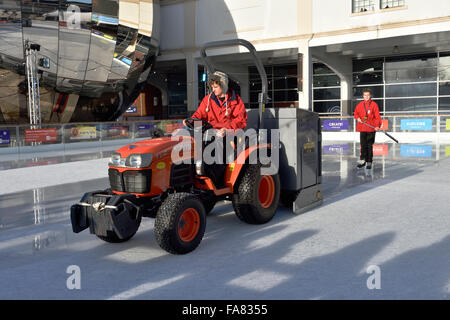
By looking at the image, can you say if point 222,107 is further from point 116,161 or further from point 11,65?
point 11,65

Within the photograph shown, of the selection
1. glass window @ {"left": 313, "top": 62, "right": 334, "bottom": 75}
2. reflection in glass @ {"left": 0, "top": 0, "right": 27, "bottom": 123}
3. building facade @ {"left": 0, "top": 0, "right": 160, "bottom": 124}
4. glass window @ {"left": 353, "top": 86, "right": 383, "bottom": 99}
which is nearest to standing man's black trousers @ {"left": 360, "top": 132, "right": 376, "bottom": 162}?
building facade @ {"left": 0, "top": 0, "right": 160, "bottom": 124}

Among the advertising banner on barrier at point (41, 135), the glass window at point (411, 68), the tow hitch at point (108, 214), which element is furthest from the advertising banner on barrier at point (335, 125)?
the tow hitch at point (108, 214)

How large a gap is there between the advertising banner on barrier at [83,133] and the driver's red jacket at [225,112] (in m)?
13.1

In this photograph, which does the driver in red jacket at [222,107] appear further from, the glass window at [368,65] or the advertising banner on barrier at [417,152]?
the glass window at [368,65]

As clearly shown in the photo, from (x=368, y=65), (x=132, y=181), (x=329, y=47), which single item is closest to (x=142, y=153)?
(x=132, y=181)

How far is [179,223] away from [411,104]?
87.3 ft

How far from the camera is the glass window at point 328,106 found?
96.7 feet

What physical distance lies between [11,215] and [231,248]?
3.32m

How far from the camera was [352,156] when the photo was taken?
12148mm

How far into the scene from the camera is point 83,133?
56.9ft

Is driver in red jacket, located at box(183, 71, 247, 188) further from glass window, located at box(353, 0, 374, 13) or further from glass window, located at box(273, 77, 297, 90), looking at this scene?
glass window, located at box(273, 77, 297, 90)

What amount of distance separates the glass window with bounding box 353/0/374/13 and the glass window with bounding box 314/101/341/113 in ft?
25.5
